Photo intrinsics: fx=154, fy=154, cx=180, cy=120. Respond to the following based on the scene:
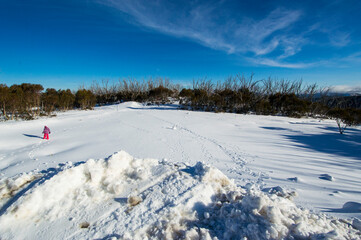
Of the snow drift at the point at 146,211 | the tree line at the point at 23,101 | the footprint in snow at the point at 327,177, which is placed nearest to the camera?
the snow drift at the point at 146,211

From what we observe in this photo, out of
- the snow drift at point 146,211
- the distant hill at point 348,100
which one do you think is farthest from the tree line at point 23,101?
the distant hill at point 348,100

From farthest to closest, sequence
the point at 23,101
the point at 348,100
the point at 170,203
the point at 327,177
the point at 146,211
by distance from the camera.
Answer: the point at 348,100 → the point at 23,101 → the point at 327,177 → the point at 170,203 → the point at 146,211

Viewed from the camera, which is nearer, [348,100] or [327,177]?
[327,177]

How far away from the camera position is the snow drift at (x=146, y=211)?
82.0 inches

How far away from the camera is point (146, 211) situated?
8.04 ft

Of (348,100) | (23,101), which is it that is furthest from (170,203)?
(348,100)

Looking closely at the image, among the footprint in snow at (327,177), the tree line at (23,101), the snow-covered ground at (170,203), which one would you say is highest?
the tree line at (23,101)

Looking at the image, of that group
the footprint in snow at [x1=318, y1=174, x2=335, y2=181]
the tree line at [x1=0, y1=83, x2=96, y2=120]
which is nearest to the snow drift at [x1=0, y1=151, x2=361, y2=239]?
the footprint in snow at [x1=318, y1=174, x2=335, y2=181]

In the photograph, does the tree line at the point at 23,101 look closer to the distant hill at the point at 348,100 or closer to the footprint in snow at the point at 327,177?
the footprint in snow at the point at 327,177

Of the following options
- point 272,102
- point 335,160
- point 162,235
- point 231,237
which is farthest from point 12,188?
point 272,102

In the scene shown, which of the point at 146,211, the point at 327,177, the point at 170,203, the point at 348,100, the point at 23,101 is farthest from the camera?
the point at 348,100

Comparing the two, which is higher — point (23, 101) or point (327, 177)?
point (23, 101)

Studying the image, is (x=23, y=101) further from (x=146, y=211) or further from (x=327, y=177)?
(x=327, y=177)

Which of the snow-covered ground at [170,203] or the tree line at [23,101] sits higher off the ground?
the tree line at [23,101]
